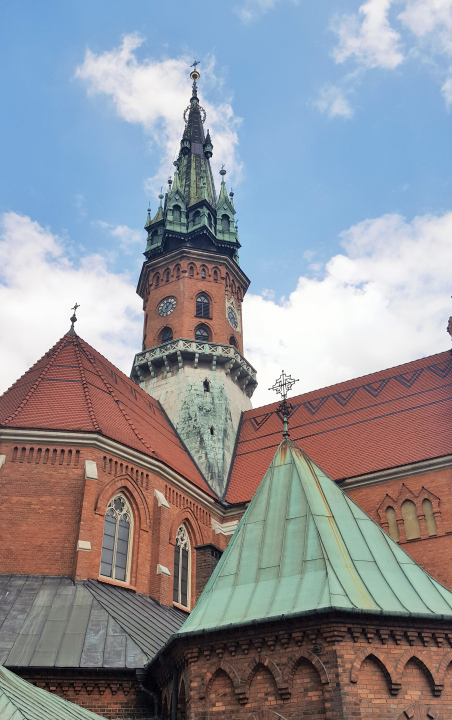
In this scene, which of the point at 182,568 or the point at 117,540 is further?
the point at 182,568

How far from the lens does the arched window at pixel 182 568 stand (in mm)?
18938

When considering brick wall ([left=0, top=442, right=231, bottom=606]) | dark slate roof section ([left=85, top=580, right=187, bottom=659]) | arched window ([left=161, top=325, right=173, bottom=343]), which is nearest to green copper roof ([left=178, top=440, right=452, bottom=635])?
dark slate roof section ([left=85, top=580, right=187, bottom=659])

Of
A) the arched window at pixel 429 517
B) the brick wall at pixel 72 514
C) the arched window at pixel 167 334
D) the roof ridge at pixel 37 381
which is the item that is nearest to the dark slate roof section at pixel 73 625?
the brick wall at pixel 72 514

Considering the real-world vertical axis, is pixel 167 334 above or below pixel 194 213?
below

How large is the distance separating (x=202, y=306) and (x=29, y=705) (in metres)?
22.6

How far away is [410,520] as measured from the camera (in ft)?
63.1

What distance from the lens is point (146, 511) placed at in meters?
18.3

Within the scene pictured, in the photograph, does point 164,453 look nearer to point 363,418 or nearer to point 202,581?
point 202,581

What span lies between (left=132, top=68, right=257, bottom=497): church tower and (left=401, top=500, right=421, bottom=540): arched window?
22.3 ft

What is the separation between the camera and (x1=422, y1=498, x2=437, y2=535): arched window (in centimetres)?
1856

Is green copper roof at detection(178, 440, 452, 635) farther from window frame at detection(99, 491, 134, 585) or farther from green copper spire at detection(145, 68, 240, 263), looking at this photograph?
green copper spire at detection(145, 68, 240, 263)

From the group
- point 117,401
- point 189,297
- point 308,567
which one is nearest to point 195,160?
point 189,297

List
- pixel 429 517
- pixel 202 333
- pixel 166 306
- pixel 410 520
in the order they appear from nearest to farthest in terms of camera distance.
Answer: pixel 429 517 → pixel 410 520 → pixel 202 333 → pixel 166 306

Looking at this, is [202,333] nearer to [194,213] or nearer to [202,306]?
[202,306]
